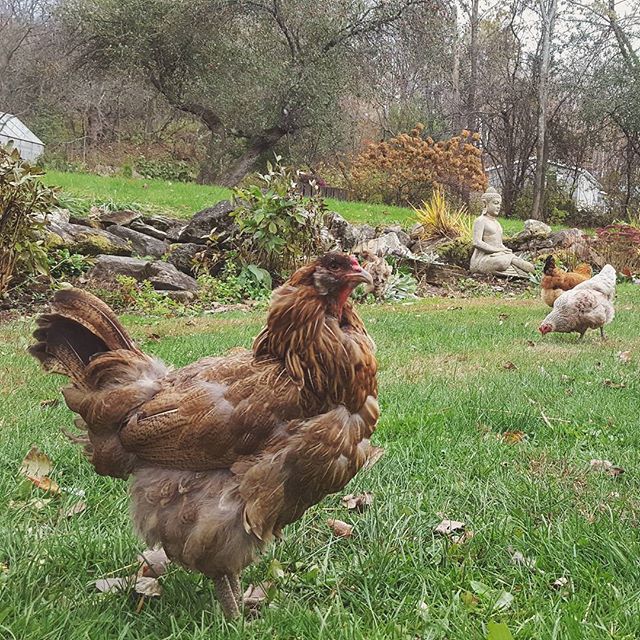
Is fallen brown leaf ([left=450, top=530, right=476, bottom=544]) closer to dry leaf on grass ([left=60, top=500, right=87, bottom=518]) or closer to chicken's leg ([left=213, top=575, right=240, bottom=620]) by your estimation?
chicken's leg ([left=213, top=575, right=240, bottom=620])

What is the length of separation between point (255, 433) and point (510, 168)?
25902mm

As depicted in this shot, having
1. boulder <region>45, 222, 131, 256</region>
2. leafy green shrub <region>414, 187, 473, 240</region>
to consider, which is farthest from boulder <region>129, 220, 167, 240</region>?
leafy green shrub <region>414, 187, 473, 240</region>

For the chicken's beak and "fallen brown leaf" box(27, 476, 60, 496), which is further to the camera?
"fallen brown leaf" box(27, 476, 60, 496)

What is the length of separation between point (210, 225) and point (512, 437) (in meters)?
8.65

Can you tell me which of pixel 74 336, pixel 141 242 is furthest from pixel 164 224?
pixel 74 336

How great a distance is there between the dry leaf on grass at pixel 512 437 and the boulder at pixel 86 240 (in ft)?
25.7

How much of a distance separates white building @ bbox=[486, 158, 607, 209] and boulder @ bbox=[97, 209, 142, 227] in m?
17.7

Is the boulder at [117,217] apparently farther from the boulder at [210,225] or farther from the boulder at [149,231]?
the boulder at [210,225]

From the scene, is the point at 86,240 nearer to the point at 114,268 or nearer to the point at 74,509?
the point at 114,268

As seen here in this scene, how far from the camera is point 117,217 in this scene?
1192 cm

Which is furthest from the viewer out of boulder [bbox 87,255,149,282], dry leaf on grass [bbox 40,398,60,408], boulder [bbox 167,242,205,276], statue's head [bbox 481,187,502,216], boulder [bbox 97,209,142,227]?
statue's head [bbox 481,187,502,216]

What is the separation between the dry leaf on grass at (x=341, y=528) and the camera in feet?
8.71

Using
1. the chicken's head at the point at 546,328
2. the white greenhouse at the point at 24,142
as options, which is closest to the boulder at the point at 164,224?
the chicken's head at the point at 546,328

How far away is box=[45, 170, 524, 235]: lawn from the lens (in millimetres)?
13766
